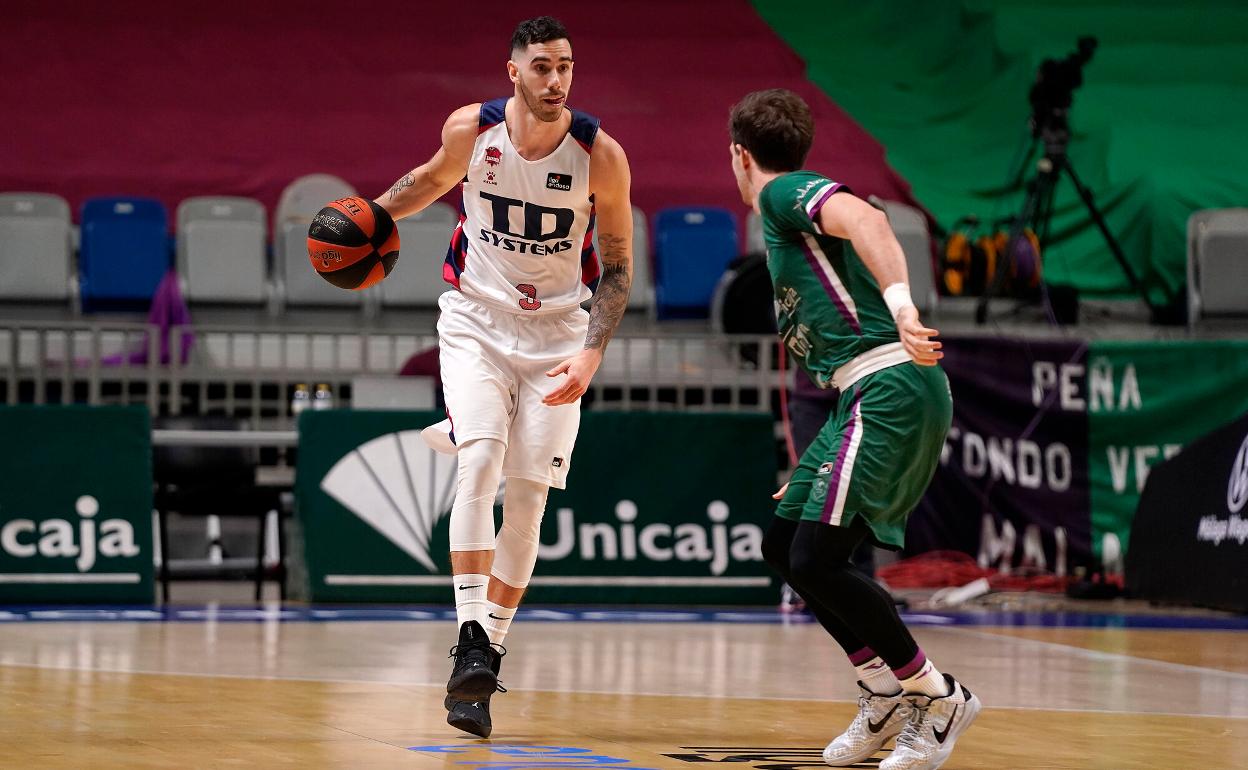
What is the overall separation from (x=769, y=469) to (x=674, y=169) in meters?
7.90

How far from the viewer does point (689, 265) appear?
16266 millimetres

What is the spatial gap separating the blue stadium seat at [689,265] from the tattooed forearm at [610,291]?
1006 cm

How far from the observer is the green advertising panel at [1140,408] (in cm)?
1116

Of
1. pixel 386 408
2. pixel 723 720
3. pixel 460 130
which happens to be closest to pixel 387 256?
pixel 460 130

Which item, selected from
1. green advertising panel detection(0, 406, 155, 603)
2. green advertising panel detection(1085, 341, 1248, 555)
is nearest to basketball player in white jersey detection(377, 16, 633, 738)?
green advertising panel detection(0, 406, 155, 603)

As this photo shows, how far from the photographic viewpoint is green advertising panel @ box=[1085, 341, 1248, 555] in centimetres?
1116

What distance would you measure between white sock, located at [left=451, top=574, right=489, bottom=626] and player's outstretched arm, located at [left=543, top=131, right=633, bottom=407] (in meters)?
0.63

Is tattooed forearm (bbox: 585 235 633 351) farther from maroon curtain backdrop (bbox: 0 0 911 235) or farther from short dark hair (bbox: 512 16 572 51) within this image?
maroon curtain backdrop (bbox: 0 0 911 235)

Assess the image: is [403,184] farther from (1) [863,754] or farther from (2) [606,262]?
(1) [863,754]

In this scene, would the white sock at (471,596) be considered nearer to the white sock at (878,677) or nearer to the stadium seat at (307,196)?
the white sock at (878,677)

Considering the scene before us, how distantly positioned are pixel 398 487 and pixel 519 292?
16.7 feet

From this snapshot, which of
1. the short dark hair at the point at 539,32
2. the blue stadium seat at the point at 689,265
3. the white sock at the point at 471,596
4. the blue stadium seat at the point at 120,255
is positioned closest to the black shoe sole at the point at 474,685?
the white sock at the point at 471,596

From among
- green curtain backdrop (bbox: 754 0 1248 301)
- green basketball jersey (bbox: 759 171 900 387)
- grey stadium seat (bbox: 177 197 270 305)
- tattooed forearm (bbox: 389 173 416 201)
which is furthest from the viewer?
green curtain backdrop (bbox: 754 0 1248 301)

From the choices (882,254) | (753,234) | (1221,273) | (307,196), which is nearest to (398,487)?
(882,254)
